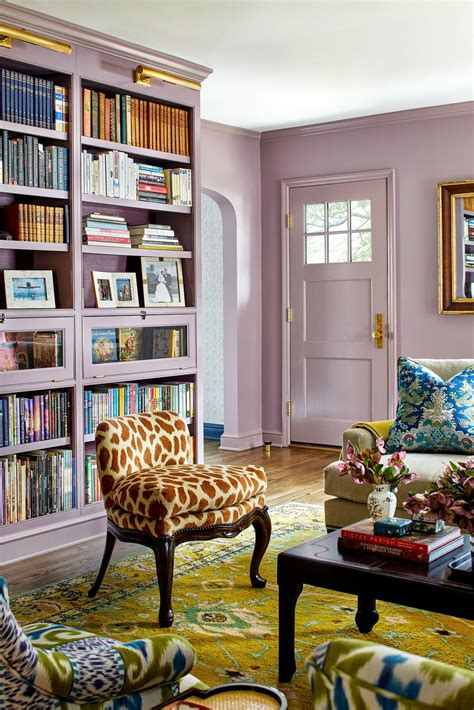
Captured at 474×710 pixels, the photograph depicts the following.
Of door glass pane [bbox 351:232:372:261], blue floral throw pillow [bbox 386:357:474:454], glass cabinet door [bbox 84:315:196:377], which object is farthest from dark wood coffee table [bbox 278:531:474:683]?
door glass pane [bbox 351:232:372:261]

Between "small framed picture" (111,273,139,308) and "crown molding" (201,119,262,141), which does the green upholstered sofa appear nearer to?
"small framed picture" (111,273,139,308)

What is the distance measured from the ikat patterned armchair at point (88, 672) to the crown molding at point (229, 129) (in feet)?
17.3

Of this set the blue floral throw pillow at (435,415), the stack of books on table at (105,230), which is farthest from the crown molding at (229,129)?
the blue floral throw pillow at (435,415)

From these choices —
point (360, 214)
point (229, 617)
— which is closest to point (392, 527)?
point (229, 617)

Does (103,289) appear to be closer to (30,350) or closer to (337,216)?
(30,350)

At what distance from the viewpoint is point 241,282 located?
689cm

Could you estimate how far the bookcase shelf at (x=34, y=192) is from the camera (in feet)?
13.2

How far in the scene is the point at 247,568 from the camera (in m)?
3.82

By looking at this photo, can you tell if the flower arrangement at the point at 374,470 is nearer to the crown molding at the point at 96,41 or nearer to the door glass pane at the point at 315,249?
the crown molding at the point at 96,41

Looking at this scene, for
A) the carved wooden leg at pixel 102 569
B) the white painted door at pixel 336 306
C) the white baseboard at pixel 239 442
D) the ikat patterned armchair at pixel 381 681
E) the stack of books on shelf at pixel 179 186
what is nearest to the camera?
the ikat patterned armchair at pixel 381 681

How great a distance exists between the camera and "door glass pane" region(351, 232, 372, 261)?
6.58m

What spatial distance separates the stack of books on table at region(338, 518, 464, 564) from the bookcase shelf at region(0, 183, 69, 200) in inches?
92.0

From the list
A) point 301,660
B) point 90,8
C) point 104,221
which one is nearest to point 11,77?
point 90,8

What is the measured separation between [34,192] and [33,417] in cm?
110
